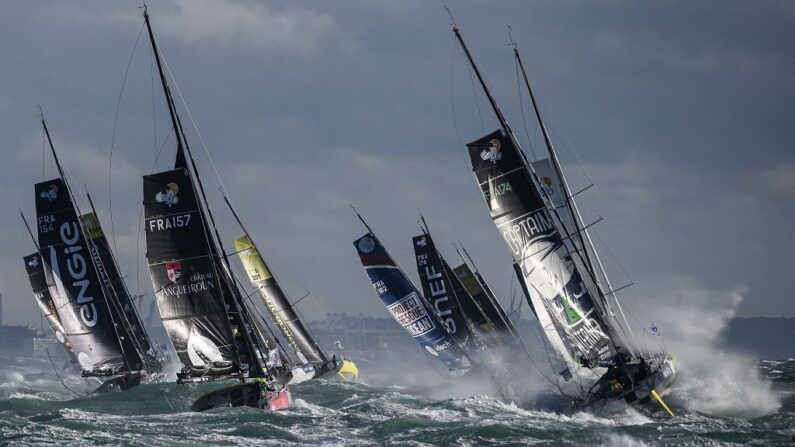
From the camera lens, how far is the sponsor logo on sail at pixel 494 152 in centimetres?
3091

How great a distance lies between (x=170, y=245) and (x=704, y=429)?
1729 cm

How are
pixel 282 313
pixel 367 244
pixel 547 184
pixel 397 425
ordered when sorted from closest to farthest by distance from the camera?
1. pixel 397 425
2. pixel 547 184
3. pixel 367 244
4. pixel 282 313

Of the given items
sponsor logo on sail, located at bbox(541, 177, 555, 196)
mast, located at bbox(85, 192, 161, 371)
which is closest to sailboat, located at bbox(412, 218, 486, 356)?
sponsor logo on sail, located at bbox(541, 177, 555, 196)

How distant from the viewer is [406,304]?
46.3 metres

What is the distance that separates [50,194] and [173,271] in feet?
40.0

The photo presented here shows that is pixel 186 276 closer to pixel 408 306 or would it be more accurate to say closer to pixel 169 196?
pixel 169 196

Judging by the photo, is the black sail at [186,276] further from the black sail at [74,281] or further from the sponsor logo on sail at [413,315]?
the sponsor logo on sail at [413,315]

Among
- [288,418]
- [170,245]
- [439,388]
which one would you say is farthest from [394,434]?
[439,388]

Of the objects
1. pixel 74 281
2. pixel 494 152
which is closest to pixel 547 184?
pixel 494 152

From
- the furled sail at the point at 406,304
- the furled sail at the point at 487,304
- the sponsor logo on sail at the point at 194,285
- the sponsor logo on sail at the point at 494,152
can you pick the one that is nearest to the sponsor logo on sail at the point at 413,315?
the furled sail at the point at 406,304

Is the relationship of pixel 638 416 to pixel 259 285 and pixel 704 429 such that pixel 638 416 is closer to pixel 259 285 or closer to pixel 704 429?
pixel 704 429

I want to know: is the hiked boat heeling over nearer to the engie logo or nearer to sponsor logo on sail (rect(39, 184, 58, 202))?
the engie logo

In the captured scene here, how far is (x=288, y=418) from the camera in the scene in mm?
30047

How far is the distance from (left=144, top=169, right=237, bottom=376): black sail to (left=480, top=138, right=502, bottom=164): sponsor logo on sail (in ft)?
31.1
